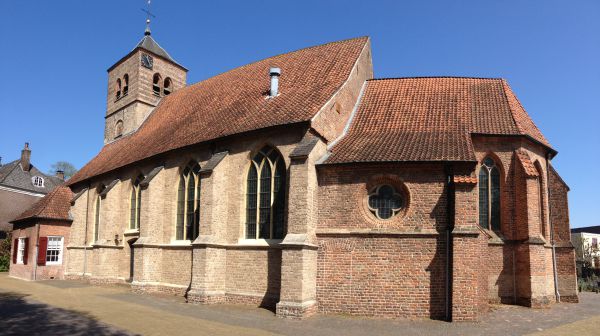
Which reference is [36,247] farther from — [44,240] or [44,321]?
[44,321]

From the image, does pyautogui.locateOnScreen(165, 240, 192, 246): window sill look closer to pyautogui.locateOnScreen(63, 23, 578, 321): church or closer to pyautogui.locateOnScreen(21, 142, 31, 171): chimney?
pyautogui.locateOnScreen(63, 23, 578, 321): church

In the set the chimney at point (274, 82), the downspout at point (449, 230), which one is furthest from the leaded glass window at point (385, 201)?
the chimney at point (274, 82)

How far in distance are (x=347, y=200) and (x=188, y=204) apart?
25.0ft

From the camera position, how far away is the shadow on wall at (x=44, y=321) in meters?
11.0

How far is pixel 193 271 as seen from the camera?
16.7 meters

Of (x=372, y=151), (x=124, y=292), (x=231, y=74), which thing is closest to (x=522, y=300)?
(x=372, y=151)

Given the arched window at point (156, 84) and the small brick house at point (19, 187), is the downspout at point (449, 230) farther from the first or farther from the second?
the small brick house at point (19, 187)

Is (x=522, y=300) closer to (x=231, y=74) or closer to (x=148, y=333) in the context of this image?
(x=148, y=333)

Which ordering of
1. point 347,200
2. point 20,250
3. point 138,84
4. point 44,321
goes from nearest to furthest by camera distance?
point 44,321
point 347,200
point 20,250
point 138,84

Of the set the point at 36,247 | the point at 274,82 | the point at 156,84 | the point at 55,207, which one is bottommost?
the point at 36,247

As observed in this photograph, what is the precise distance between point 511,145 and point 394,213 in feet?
20.1

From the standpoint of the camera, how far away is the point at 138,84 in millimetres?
29703

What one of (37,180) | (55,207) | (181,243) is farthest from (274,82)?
(37,180)

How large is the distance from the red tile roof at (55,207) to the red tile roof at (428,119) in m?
19.3
